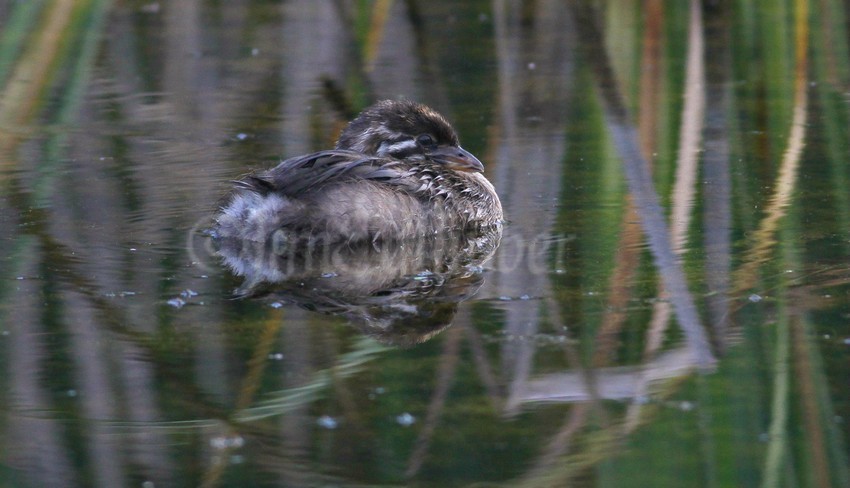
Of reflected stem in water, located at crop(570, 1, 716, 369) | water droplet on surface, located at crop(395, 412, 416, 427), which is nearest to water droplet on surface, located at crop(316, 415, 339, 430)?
water droplet on surface, located at crop(395, 412, 416, 427)

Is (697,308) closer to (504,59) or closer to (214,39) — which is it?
(504,59)

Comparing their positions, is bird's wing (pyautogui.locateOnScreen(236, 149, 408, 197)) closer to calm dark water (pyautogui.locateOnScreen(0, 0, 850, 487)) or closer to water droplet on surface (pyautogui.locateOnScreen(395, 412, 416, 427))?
calm dark water (pyautogui.locateOnScreen(0, 0, 850, 487))

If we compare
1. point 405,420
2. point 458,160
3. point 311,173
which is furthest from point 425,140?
point 405,420

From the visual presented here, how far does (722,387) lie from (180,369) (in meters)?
1.69

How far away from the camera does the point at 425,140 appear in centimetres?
682

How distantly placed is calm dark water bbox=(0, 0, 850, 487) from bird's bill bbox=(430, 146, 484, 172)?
1.08 ft

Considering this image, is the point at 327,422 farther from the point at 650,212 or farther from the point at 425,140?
the point at 425,140

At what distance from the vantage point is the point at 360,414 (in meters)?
4.15

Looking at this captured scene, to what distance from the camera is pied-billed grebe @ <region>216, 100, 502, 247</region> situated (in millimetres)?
5941

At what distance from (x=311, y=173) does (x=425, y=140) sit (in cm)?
103

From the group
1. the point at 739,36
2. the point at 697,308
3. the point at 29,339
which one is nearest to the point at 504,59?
the point at 739,36

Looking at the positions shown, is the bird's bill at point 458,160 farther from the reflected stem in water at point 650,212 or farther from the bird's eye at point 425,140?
the reflected stem in water at point 650,212

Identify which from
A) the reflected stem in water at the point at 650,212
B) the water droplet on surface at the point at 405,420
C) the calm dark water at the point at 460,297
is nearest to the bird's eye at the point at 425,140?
the calm dark water at the point at 460,297

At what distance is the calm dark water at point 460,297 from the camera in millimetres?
3910
